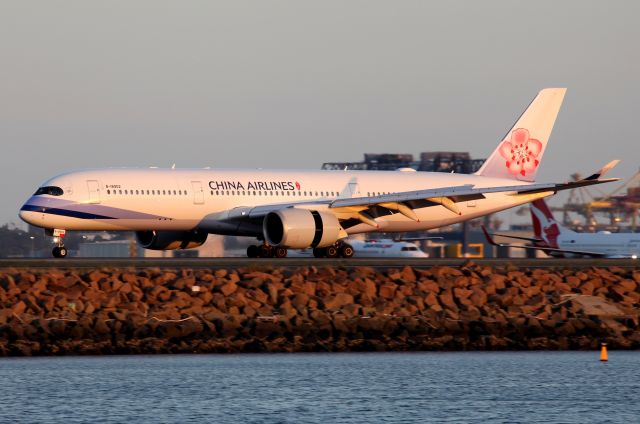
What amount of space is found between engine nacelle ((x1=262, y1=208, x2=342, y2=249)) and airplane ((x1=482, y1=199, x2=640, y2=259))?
64.4 ft

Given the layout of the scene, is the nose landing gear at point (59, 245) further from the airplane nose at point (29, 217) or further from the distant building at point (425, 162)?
the distant building at point (425, 162)

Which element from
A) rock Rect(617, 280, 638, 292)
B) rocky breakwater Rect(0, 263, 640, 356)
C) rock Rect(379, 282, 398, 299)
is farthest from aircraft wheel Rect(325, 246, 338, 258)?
rock Rect(617, 280, 638, 292)

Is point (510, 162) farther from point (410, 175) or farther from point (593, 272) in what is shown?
point (593, 272)

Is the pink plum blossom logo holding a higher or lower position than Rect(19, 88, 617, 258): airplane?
higher

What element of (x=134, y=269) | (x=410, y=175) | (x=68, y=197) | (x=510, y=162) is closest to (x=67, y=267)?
(x=134, y=269)

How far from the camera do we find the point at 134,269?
4419 cm

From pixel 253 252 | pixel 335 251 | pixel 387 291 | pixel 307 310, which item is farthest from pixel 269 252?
pixel 307 310

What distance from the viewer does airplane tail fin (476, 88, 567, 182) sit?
63344mm

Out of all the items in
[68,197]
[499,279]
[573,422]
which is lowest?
[573,422]

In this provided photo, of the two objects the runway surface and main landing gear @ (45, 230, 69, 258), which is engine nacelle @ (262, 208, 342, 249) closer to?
the runway surface

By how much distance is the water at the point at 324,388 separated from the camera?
28828 mm

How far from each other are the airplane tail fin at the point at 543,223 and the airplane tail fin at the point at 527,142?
11.8 meters

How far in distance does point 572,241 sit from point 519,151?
12.1 m

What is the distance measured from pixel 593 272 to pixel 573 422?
1910cm
